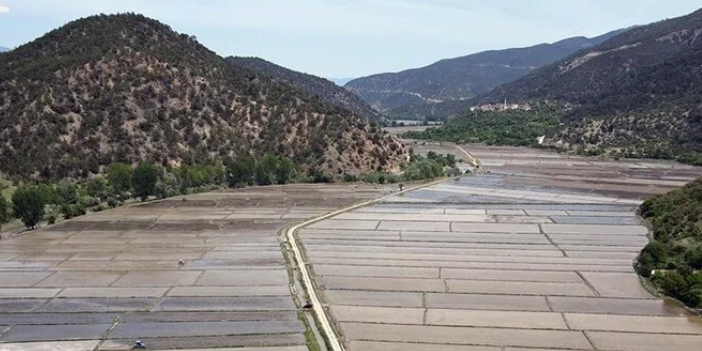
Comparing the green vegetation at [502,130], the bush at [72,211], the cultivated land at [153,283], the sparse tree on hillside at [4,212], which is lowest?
the green vegetation at [502,130]

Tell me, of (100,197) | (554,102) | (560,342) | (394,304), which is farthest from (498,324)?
(554,102)

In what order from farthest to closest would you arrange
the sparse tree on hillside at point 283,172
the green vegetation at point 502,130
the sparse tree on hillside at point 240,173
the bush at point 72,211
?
1. the green vegetation at point 502,130
2. the sparse tree on hillside at point 283,172
3. the sparse tree on hillside at point 240,173
4. the bush at point 72,211

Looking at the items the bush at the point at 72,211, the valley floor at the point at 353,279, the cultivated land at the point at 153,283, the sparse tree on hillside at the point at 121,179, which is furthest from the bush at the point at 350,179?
the bush at the point at 72,211

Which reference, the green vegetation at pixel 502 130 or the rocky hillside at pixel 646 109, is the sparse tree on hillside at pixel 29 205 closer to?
the rocky hillside at pixel 646 109

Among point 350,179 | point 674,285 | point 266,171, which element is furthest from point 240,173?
point 674,285

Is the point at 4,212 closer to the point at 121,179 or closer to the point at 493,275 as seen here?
the point at 121,179

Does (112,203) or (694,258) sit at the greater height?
(112,203)
